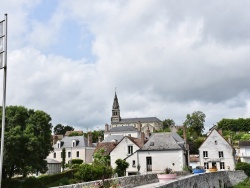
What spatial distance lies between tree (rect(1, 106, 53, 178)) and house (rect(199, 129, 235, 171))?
2399 cm

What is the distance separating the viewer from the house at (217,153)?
44.7 metres

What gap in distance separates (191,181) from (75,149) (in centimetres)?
4501

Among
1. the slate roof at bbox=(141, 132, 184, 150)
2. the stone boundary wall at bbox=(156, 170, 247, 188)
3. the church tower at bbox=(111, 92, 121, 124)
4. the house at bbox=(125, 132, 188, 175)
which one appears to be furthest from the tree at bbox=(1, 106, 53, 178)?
the church tower at bbox=(111, 92, 121, 124)

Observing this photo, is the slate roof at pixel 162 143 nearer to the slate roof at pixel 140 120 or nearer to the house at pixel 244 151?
the house at pixel 244 151

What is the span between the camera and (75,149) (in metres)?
61.1

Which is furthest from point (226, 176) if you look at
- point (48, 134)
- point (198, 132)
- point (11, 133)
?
point (198, 132)

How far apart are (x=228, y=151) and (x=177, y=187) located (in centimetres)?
3259

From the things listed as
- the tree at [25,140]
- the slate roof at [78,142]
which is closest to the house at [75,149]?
the slate roof at [78,142]

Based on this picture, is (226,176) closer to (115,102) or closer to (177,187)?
(177,187)

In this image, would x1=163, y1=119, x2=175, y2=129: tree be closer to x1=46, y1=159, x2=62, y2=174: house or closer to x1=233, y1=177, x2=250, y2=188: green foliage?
x1=46, y1=159, x2=62, y2=174: house

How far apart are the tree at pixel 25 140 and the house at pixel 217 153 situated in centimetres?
2399

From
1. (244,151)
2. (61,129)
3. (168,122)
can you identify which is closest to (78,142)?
(244,151)

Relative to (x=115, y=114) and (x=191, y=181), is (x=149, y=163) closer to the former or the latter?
(x=191, y=181)

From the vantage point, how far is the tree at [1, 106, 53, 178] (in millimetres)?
29212
